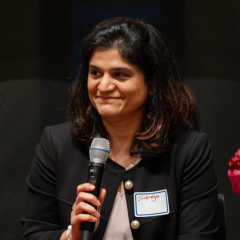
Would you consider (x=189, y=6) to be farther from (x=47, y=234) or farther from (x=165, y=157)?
(x=47, y=234)

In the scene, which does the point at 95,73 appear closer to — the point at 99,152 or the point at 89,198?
the point at 99,152

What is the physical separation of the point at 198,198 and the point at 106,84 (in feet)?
2.06

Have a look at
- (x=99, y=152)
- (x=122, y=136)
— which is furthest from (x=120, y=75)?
(x=99, y=152)

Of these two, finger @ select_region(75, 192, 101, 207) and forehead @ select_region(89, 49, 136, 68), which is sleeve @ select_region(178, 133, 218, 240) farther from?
finger @ select_region(75, 192, 101, 207)

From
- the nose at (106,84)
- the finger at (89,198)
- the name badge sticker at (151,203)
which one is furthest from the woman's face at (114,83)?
the finger at (89,198)

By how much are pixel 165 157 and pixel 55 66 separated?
0.96 metres

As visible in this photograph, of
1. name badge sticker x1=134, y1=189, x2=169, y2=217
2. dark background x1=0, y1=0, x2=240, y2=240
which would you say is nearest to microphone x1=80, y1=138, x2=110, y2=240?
name badge sticker x1=134, y1=189, x2=169, y2=217

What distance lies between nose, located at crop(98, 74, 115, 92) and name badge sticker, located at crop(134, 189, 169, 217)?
457 mm

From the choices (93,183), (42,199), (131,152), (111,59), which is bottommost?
(42,199)

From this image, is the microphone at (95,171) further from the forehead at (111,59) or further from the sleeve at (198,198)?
the sleeve at (198,198)

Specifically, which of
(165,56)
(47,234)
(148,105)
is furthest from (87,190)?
(165,56)

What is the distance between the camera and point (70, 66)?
198 cm

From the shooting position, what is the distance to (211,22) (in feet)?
6.11

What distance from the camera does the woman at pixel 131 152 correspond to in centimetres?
132
